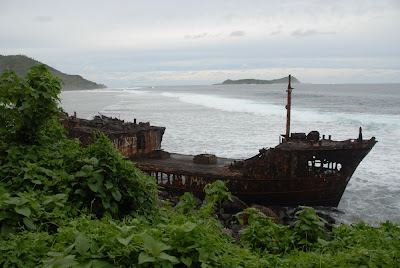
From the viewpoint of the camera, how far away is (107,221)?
14.0ft

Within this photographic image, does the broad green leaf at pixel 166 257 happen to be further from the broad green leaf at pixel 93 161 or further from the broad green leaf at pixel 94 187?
the broad green leaf at pixel 93 161

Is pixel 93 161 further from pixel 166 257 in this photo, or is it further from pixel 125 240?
pixel 166 257

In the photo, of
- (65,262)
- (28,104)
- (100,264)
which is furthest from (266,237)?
(28,104)

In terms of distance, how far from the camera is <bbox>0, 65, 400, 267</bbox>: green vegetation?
3.09 m

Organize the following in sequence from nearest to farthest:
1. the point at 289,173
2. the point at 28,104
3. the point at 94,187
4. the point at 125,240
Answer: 1. the point at 125,240
2. the point at 94,187
3. the point at 28,104
4. the point at 289,173

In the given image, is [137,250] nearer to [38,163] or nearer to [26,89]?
[38,163]

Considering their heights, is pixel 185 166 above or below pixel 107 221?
below

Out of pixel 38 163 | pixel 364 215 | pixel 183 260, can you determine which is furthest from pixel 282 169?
pixel 183 260

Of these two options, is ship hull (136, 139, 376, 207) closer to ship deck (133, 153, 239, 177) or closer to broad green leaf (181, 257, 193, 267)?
ship deck (133, 153, 239, 177)

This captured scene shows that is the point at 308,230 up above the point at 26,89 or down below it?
below

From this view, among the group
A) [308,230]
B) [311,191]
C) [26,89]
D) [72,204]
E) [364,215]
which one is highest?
[26,89]

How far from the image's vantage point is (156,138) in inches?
711

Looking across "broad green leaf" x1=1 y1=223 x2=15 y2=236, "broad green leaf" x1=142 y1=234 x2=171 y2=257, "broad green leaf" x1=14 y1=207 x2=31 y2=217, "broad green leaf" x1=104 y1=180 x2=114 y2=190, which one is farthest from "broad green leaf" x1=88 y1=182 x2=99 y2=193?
"broad green leaf" x1=142 y1=234 x2=171 y2=257

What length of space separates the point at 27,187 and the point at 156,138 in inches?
526
